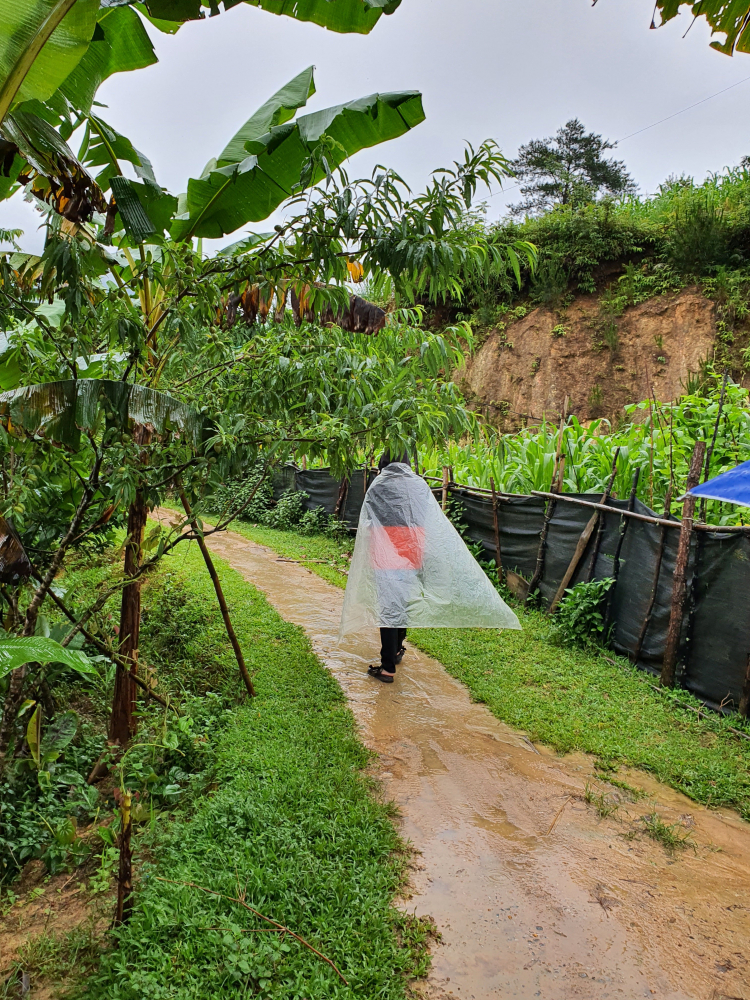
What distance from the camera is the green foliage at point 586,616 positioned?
5469 millimetres

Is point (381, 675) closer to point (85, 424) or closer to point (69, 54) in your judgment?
point (85, 424)

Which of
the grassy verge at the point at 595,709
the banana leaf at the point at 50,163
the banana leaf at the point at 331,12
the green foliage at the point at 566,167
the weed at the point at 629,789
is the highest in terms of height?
the green foliage at the point at 566,167

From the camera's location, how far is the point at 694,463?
4586 millimetres

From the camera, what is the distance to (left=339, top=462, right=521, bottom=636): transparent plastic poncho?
4.34m

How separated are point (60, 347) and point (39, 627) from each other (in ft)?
4.79

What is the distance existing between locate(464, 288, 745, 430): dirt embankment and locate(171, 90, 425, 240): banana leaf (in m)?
11.1

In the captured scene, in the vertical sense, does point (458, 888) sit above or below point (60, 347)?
below

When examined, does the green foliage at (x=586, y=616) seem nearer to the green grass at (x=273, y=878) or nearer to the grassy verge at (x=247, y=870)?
the grassy verge at (x=247, y=870)

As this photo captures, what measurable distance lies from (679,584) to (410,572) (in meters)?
2.12

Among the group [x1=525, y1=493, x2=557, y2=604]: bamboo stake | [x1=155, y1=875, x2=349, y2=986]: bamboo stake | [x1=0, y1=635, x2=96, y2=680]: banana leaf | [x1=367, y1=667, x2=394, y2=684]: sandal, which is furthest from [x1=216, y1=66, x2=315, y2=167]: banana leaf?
[x1=525, y1=493, x2=557, y2=604]: bamboo stake

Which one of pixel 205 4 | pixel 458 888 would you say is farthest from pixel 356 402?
pixel 458 888

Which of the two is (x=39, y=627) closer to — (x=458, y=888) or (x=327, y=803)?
(x=327, y=803)

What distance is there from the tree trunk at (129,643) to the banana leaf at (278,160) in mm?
1576

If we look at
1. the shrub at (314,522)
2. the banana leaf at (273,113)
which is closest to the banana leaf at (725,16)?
the banana leaf at (273,113)
